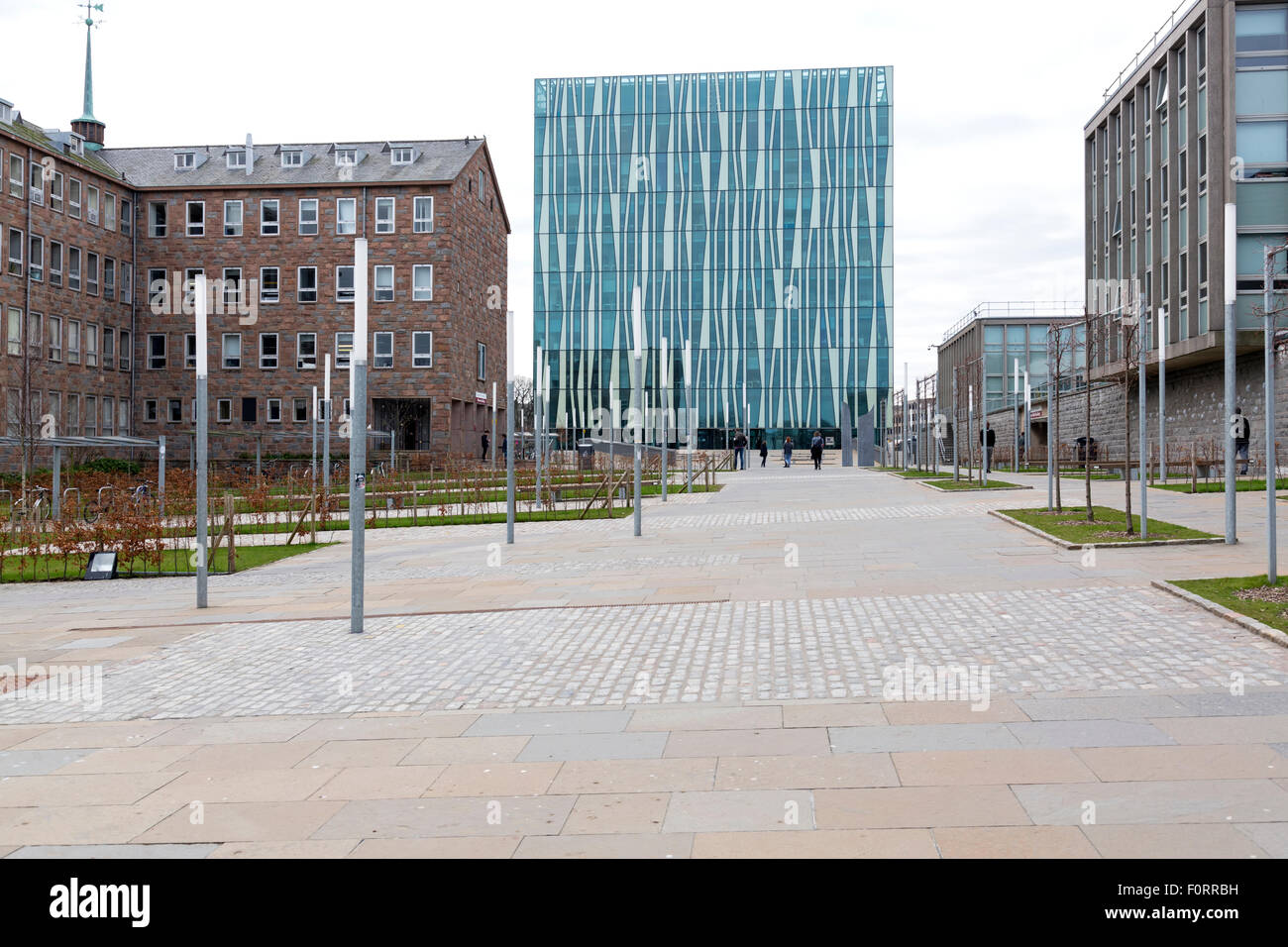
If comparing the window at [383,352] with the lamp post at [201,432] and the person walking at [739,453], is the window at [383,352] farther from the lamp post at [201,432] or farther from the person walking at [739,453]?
the lamp post at [201,432]

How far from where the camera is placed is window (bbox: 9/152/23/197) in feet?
159

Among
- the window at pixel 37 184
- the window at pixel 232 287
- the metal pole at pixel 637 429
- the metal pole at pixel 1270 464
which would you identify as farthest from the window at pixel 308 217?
the metal pole at pixel 1270 464

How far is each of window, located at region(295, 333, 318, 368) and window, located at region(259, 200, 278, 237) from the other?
212 inches

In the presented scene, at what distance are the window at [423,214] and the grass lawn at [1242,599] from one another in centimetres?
5071

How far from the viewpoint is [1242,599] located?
10352 mm

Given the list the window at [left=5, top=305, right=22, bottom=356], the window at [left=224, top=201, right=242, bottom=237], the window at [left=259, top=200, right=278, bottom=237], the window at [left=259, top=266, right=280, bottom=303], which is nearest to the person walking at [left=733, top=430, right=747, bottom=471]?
the window at [left=259, top=266, right=280, bottom=303]

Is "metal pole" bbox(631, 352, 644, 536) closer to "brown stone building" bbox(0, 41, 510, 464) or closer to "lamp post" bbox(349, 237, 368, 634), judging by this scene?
"lamp post" bbox(349, 237, 368, 634)

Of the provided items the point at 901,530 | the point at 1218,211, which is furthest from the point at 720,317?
the point at 901,530

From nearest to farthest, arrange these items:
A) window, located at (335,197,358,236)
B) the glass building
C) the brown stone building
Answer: the brown stone building
window, located at (335,197,358,236)
the glass building

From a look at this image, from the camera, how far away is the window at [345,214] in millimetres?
58594

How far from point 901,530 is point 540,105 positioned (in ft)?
259

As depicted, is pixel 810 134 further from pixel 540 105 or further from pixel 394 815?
pixel 394 815

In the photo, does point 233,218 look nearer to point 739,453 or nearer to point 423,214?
point 423,214
